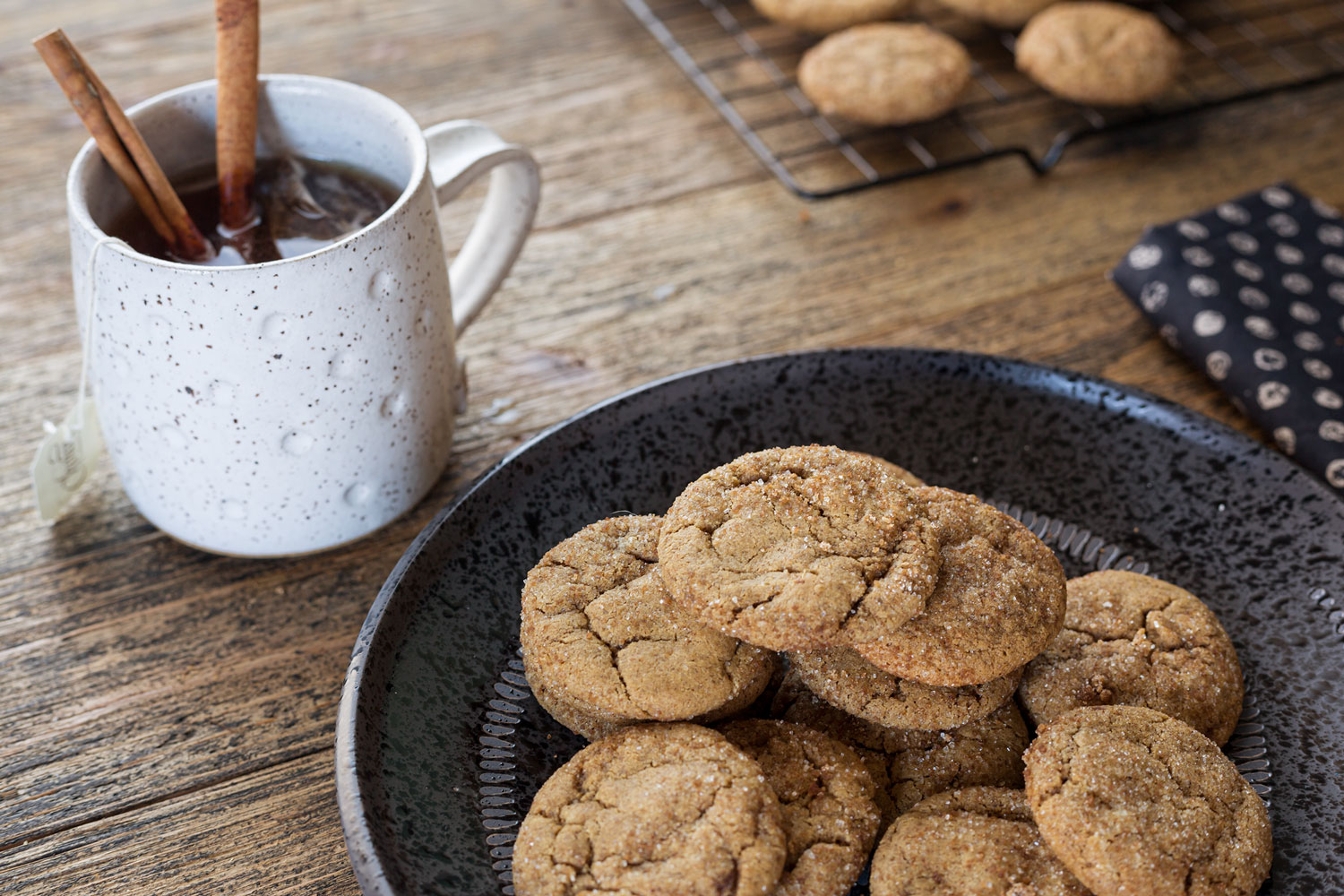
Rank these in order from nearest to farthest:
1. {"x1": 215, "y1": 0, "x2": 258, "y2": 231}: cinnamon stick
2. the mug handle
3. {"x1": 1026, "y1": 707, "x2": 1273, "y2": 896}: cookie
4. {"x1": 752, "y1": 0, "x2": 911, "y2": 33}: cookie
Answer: {"x1": 1026, "y1": 707, "x2": 1273, "y2": 896}: cookie
{"x1": 215, "y1": 0, "x2": 258, "y2": 231}: cinnamon stick
the mug handle
{"x1": 752, "y1": 0, "x2": 911, "y2": 33}: cookie

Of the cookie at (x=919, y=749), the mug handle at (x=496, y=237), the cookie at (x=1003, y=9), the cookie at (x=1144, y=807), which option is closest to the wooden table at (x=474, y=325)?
the mug handle at (x=496, y=237)

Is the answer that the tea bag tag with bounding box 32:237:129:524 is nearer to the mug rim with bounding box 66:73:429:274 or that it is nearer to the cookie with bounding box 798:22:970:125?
the mug rim with bounding box 66:73:429:274

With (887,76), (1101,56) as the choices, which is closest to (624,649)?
(887,76)

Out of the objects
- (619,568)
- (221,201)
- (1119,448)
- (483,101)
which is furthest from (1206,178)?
(221,201)

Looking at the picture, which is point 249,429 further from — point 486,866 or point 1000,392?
point 1000,392

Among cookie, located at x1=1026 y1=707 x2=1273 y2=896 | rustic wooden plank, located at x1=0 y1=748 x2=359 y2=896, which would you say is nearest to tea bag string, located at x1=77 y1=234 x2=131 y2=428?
rustic wooden plank, located at x1=0 y1=748 x2=359 y2=896

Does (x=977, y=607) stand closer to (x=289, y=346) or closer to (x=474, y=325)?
(x=289, y=346)
